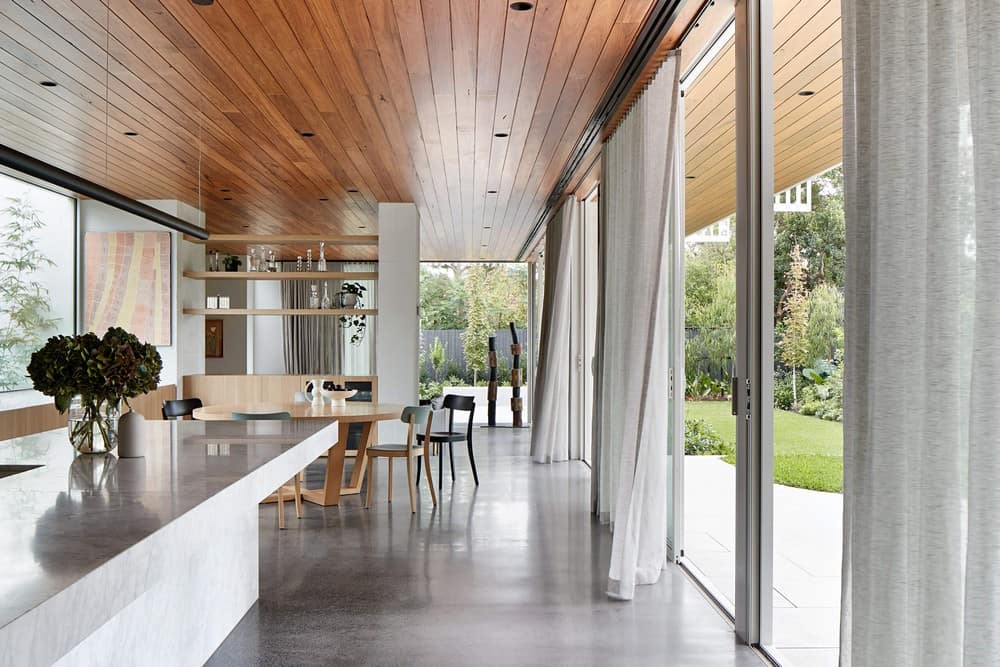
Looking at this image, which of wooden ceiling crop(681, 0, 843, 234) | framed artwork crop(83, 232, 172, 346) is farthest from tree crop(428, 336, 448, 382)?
wooden ceiling crop(681, 0, 843, 234)

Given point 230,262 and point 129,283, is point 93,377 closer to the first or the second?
point 129,283

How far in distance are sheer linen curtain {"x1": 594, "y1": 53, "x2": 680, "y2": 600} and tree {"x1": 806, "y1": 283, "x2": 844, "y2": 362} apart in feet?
3.11

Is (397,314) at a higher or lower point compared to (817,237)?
lower

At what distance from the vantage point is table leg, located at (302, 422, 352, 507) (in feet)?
19.7

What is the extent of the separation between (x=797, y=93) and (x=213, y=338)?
35.2 feet

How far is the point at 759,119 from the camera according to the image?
10.1ft

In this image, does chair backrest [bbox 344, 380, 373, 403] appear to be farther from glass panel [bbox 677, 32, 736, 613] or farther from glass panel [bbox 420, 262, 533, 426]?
glass panel [bbox 420, 262, 533, 426]

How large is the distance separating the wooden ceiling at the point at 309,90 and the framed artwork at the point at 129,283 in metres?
0.56

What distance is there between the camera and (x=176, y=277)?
786cm

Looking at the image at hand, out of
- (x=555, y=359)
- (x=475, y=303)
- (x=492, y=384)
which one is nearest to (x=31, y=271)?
(x=555, y=359)

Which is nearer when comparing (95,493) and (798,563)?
(95,493)

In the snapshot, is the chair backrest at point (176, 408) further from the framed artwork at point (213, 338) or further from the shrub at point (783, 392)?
the framed artwork at point (213, 338)

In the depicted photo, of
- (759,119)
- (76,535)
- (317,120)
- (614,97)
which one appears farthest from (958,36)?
(317,120)

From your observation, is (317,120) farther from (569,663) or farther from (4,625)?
(4,625)
